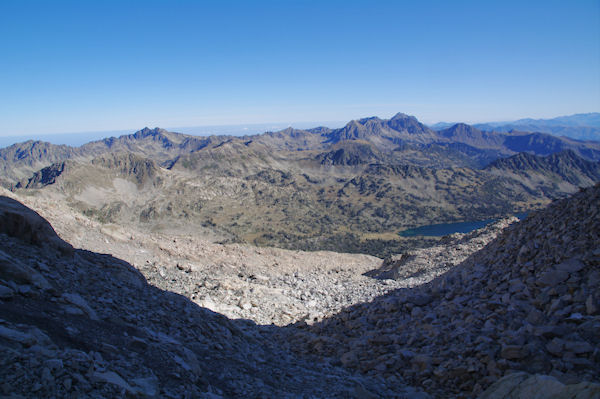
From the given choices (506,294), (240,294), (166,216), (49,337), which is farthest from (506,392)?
(166,216)

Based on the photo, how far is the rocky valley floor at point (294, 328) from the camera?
575cm

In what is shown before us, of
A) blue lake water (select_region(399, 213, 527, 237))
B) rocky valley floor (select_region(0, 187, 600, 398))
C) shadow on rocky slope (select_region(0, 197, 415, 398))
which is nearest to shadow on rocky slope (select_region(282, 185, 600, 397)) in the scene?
rocky valley floor (select_region(0, 187, 600, 398))

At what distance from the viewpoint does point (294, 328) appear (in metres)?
14.5

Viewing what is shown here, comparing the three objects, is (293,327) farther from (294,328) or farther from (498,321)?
(498,321)

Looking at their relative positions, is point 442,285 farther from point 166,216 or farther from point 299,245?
point 166,216

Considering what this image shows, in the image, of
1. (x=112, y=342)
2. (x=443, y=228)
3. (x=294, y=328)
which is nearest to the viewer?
(x=112, y=342)

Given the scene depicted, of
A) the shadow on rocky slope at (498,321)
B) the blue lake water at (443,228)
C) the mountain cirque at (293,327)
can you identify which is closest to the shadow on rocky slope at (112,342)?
the mountain cirque at (293,327)

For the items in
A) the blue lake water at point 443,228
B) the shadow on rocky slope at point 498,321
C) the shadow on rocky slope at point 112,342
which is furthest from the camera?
the blue lake water at point 443,228

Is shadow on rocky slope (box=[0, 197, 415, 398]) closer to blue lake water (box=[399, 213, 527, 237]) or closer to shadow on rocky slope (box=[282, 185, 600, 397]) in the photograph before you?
shadow on rocky slope (box=[282, 185, 600, 397])

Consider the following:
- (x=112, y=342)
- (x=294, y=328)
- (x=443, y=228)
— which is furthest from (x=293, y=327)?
(x=443, y=228)

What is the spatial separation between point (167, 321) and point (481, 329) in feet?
30.6

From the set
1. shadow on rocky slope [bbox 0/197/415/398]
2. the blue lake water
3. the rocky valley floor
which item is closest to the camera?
shadow on rocky slope [bbox 0/197/415/398]

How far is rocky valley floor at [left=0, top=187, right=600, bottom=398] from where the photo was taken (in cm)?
575

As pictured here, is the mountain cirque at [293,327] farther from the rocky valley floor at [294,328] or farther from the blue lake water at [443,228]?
the blue lake water at [443,228]
